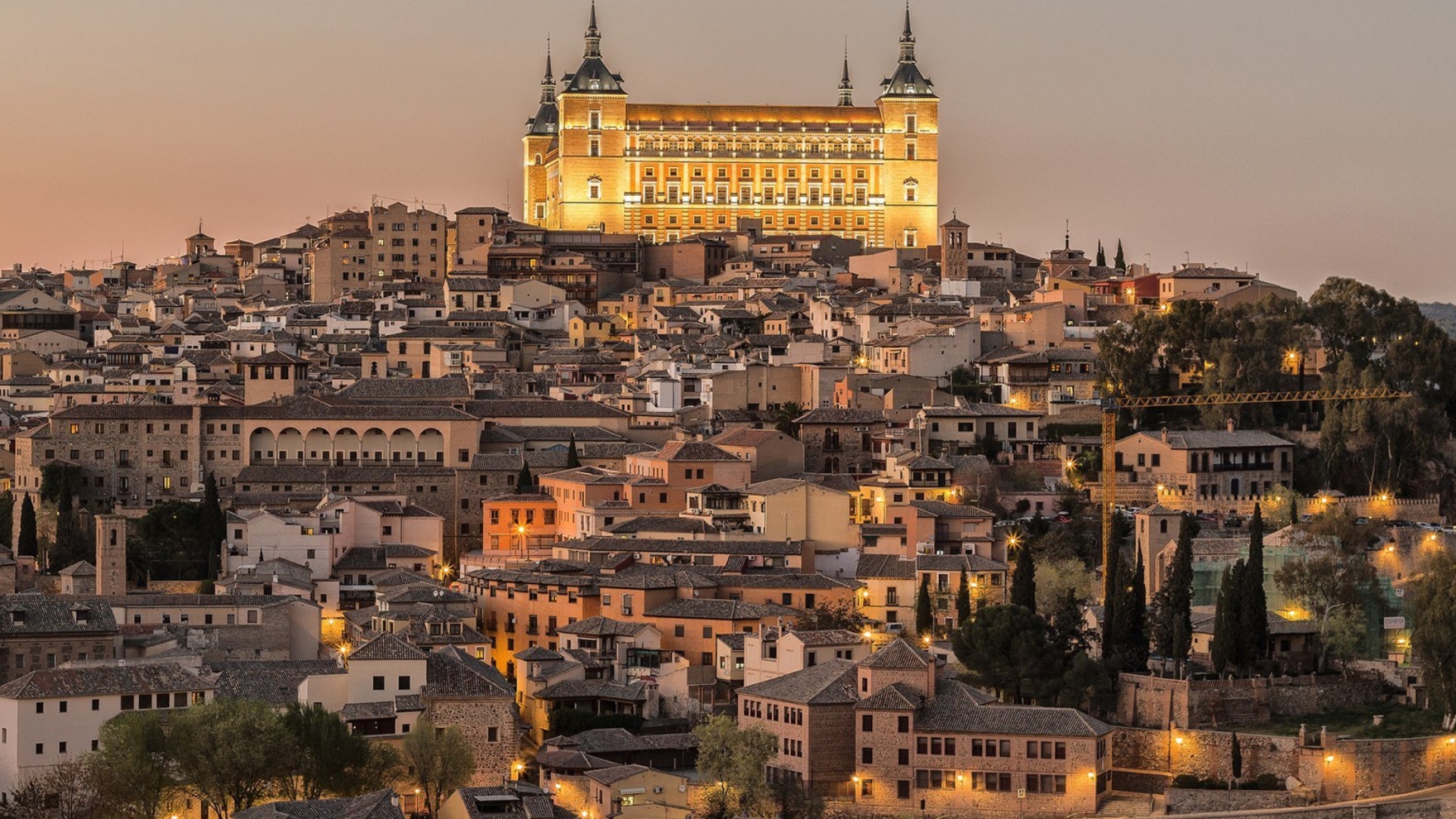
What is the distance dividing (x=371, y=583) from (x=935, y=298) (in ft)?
89.7

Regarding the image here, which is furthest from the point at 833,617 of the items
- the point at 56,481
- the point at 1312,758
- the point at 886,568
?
the point at 56,481

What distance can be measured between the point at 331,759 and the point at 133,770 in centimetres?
264

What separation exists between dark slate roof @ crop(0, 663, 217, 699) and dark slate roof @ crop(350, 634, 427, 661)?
2250 mm

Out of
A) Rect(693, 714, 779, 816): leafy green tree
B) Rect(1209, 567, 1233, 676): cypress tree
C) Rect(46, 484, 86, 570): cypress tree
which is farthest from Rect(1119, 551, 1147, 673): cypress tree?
Rect(46, 484, 86, 570): cypress tree

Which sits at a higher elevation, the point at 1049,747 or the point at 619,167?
the point at 619,167

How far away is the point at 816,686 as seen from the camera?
40625 mm

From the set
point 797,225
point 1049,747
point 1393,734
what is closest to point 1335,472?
point 1393,734

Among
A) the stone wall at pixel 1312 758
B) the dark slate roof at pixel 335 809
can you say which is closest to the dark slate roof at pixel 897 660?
the stone wall at pixel 1312 758

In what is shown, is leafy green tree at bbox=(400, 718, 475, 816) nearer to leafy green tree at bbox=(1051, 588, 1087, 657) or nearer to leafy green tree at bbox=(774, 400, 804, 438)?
leafy green tree at bbox=(1051, 588, 1087, 657)

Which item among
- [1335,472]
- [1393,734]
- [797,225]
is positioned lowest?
[1393,734]

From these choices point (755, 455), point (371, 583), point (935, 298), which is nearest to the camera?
point (371, 583)

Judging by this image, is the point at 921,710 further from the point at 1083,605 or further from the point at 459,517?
the point at 459,517

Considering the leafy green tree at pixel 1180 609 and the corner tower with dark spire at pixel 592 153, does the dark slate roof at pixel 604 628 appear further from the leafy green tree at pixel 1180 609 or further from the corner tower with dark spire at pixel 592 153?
the corner tower with dark spire at pixel 592 153

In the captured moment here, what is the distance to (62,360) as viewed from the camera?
7394 centimetres
